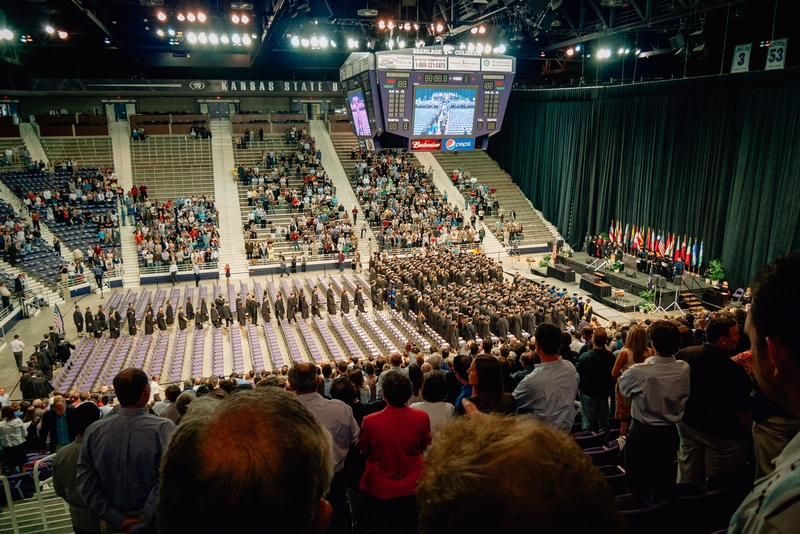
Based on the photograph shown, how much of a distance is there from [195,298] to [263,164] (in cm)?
1454

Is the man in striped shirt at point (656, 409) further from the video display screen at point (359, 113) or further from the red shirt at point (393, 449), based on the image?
the video display screen at point (359, 113)

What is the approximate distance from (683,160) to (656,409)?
78.2 ft


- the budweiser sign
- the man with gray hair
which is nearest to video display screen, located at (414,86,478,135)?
the budweiser sign

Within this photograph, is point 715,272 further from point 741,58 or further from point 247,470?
point 247,470

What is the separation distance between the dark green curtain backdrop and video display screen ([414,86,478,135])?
11314 millimetres

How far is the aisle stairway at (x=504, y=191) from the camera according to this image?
32.7 m

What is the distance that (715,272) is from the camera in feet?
73.7

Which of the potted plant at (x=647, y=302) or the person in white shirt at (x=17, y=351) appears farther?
the potted plant at (x=647, y=302)

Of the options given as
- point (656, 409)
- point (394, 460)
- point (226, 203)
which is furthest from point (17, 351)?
point (656, 409)

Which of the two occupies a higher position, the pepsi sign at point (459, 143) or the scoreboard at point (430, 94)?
the scoreboard at point (430, 94)

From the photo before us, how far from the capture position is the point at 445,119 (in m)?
18.3

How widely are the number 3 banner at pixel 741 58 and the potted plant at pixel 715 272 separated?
7.77m

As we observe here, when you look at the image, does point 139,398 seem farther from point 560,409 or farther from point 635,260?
point 635,260

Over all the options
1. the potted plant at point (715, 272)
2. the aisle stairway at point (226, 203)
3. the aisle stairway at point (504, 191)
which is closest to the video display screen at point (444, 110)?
the aisle stairway at point (226, 203)
